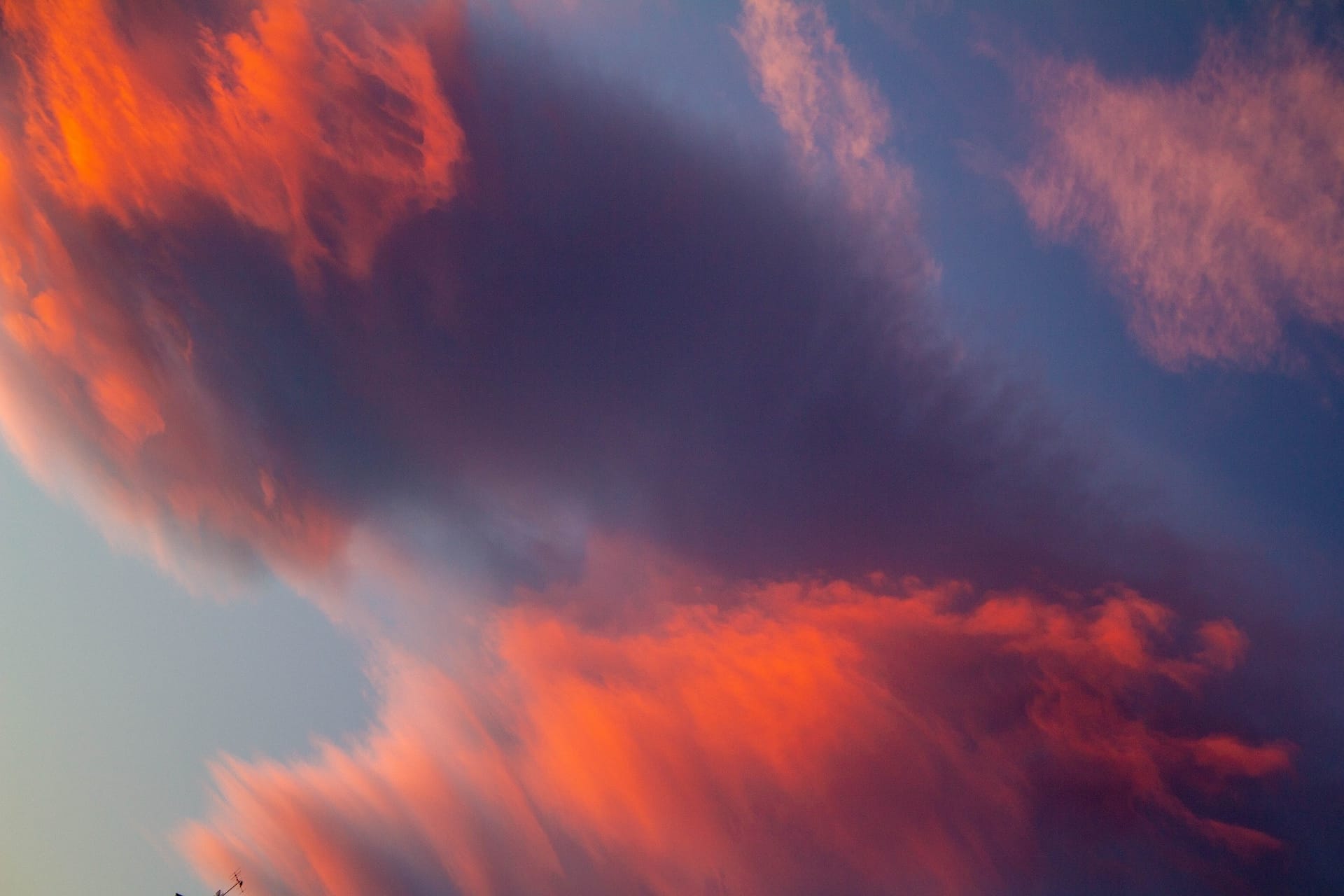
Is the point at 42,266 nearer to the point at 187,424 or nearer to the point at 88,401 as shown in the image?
the point at 88,401

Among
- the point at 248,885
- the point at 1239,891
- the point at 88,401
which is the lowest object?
the point at 248,885

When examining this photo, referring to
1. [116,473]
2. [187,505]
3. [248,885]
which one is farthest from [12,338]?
[248,885]

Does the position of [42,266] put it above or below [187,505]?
above

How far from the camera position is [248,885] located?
153 ft

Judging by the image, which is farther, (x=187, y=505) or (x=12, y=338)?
(x=187, y=505)

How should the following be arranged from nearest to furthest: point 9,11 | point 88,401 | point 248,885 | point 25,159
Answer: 1. point 9,11
2. point 25,159
3. point 88,401
4. point 248,885

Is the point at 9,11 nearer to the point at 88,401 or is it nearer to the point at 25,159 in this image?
the point at 25,159

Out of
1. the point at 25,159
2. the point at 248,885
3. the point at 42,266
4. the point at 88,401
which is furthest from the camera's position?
the point at 248,885

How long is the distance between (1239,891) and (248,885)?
58.8 m

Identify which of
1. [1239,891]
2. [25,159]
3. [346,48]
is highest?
[346,48]

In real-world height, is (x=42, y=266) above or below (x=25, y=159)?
below

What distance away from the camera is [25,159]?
30062 millimetres

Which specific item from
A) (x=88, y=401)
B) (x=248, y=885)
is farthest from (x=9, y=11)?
(x=248, y=885)

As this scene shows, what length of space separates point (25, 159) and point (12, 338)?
9261mm
